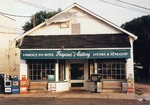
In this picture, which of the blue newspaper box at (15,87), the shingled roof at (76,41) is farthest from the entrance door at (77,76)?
the blue newspaper box at (15,87)

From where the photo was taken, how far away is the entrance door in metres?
29.8

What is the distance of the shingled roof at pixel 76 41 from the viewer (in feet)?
91.5

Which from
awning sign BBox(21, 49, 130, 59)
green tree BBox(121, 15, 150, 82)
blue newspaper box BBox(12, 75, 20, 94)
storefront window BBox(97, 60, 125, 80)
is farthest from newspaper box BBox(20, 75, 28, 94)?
green tree BBox(121, 15, 150, 82)

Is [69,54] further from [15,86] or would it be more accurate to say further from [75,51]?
[15,86]

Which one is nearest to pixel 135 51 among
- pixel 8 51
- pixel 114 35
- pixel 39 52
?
pixel 8 51

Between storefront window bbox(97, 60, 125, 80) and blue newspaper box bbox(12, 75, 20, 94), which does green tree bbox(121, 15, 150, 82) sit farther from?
blue newspaper box bbox(12, 75, 20, 94)

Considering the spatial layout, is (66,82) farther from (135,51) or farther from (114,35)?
(135,51)

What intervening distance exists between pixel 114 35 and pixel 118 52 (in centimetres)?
232

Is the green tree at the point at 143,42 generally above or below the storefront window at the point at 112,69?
above

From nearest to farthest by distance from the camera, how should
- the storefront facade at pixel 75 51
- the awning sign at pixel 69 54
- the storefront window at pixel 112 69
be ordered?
the awning sign at pixel 69 54, the storefront facade at pixel 75 51, the storefront window at pixel 112 69

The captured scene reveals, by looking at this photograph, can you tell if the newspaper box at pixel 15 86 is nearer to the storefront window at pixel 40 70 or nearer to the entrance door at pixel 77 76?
the storefront window at pixel 40 70

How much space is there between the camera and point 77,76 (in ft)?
98.2

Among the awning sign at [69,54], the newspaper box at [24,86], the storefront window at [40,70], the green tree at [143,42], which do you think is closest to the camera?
the awning sign at [69,54]

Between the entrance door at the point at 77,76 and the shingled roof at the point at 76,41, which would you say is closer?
the shingled roof at the point at 76,41
